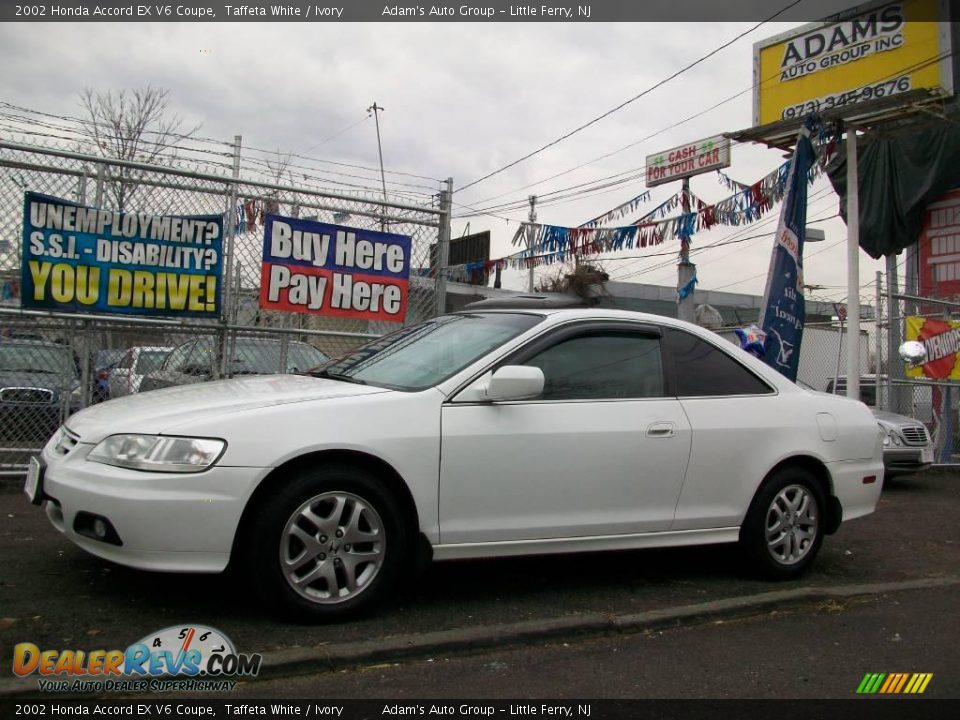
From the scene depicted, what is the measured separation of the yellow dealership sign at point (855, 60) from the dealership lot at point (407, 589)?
31.2 feet

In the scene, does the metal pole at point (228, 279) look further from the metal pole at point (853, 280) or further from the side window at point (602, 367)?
the metal pole at point (853, 280)

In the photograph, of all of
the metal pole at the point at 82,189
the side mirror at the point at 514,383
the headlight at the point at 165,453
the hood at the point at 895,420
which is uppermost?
the metal pole at the point at 82,189

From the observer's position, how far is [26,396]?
21.2 ft

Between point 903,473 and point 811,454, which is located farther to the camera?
point 903,473

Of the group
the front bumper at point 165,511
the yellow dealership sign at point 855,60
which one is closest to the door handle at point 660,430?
the front bumper at point 165,511

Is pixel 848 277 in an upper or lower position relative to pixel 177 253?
upper

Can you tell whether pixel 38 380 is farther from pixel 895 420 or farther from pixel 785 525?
pixel 895 420

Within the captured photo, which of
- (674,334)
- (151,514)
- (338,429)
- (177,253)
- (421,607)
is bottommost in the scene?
(421,607)

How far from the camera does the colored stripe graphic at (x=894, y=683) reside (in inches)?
139

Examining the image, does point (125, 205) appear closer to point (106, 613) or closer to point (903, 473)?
point (106, 613)

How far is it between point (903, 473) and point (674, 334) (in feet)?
22.0

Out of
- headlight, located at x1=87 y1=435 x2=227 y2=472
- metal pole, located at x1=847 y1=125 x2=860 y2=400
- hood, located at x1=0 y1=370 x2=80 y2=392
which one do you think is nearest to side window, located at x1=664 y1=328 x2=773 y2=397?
headlight, located at x1=87 y1=435 x2=227 y2=472

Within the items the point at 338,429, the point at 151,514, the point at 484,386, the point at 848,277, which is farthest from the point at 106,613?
the point at 848,277

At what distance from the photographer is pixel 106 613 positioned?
376cm
